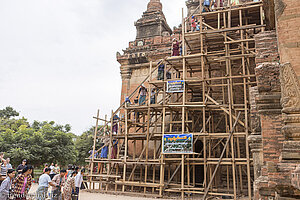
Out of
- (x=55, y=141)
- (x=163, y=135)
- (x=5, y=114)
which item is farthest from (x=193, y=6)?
(x=5, y=114)

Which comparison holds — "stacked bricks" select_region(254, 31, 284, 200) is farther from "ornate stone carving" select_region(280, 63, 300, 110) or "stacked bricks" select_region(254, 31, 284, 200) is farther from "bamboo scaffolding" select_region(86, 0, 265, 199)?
"bamboo scaffolding" select_region(86, 0, 265, 199)

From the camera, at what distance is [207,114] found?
532 inches

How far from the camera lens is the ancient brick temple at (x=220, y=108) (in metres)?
3.80

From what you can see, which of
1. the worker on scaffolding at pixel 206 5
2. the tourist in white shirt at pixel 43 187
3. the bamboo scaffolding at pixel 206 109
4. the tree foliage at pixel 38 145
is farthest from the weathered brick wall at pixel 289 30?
the tree foliage at pixel 38 145

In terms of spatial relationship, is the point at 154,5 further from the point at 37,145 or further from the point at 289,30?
the point at 289,30

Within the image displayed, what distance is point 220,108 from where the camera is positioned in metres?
11.9

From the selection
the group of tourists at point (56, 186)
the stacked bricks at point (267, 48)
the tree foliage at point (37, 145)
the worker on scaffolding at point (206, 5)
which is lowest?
the group of tourists at point (56, 186)

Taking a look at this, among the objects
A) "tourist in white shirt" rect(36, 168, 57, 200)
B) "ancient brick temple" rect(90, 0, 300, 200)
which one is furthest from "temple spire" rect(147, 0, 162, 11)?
"tourist in white shirt" rect(36, 168, 57, 200)

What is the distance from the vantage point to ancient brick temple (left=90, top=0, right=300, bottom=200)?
380cm

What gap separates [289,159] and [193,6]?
18968 mm

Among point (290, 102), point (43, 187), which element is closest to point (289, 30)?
point (290, 102)

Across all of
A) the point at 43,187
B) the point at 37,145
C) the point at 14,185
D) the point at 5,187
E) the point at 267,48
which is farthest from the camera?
the point at 37,145

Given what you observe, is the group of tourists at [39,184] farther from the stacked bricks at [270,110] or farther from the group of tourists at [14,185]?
the stacked bricks at [270,110]

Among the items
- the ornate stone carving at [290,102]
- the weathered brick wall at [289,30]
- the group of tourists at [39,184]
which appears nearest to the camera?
the ornate stone carving at [290,102]
